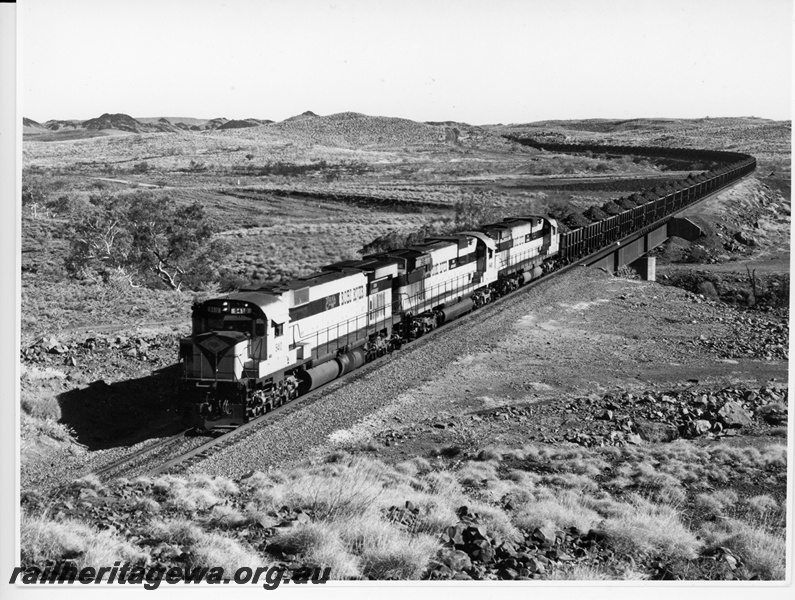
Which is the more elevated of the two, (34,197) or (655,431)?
(34,197)

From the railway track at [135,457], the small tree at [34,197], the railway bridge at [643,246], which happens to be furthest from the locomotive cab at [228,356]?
the small tree at [34,197]

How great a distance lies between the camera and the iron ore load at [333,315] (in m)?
17.7

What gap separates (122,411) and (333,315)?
5228 millimetres

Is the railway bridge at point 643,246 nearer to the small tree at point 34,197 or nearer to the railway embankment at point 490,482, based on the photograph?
the railway embankment at point 490,482

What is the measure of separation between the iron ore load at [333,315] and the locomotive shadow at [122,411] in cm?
127

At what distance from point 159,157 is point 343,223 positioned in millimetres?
33929

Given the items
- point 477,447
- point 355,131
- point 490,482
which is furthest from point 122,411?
point 355,131

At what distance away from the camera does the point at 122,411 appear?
20031 millimetres

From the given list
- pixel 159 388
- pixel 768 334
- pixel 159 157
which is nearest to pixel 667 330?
pixel 768 334

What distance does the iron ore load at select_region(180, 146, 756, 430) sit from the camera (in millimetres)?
17719

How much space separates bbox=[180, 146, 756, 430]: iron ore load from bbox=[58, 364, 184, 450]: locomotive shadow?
1270 millimetres

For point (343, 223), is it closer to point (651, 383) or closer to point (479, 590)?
point (651, 383)

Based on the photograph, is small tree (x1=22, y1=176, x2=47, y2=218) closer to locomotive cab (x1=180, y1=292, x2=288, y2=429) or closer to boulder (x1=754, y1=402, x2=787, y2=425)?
locomotive cab (x1=180, y1=292, x2=288, y2=429)

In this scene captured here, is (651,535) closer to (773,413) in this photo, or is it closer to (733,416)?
(733,416)
